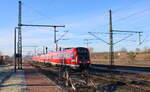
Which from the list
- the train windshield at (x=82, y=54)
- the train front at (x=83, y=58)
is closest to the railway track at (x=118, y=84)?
the train front at (x=83, y=58)

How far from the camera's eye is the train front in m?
31.3

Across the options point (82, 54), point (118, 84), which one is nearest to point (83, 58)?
point (82, 54)

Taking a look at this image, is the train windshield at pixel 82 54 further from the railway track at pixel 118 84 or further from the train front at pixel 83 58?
the railway track at pixel 118 84

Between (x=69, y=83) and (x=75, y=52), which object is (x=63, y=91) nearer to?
(x=69, y=83)

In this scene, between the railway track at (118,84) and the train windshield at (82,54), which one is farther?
the train windshield at (82,54)

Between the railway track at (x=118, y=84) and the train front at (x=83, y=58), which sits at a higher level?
the train front at (x=83, y=58)

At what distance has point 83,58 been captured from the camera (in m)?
31.9

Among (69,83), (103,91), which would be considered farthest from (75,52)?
(103,91)

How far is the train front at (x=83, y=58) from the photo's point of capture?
1232 inches

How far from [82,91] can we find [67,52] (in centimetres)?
1934

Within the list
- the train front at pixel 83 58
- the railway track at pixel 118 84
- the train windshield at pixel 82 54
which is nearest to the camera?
the railway track at pixel 118 84

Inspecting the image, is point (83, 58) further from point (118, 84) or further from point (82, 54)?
point (118, 84)

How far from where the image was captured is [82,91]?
1672 cm

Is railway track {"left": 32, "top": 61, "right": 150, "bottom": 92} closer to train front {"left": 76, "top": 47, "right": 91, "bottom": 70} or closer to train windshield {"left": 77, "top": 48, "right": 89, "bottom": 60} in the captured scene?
train front {"left": 76, "top": 47, "right": 91, "bottom": 70}
